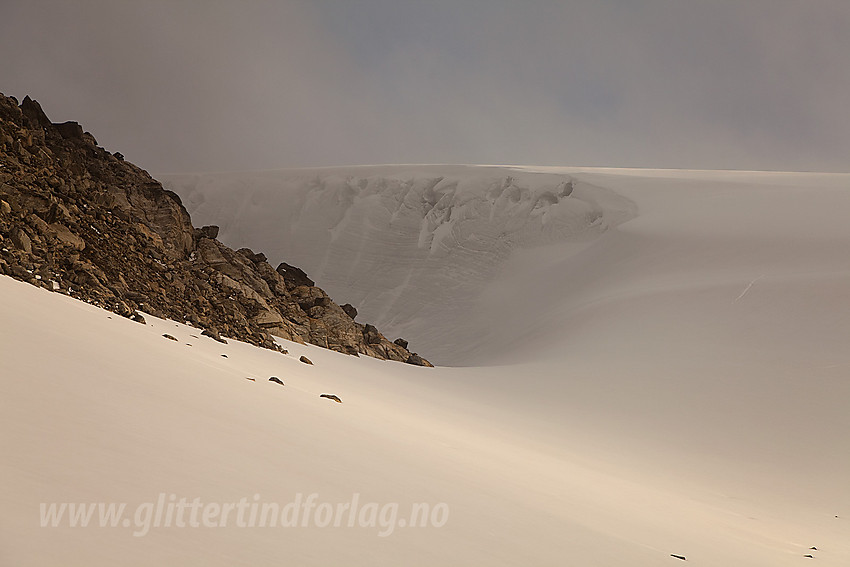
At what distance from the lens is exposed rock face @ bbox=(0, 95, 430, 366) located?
5.81 meters

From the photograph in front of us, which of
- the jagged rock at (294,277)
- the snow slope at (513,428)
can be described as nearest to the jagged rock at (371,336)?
the jagged rock at (294,277)

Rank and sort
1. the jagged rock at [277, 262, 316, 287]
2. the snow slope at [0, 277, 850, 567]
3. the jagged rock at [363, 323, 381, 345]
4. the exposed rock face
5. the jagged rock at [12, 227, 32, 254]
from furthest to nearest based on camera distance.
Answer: the jagged rock at [277, 262, 316, 287] → the jagged rock at [363, 323, 381, 345] → the exposed rock face → the jagged rock at [12, 227, 32, 254] → the snow slope at [0, 277, 850, 567]

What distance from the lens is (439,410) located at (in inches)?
251

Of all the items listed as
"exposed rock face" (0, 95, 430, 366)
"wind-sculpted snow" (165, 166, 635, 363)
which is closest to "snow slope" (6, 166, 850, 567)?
"exposed rock face" (0, 95, 430, 366)

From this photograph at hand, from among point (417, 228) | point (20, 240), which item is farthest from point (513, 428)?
point (417, 228)

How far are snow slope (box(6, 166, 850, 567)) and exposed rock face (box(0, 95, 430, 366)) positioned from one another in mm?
1107

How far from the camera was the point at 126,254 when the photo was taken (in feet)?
25.4

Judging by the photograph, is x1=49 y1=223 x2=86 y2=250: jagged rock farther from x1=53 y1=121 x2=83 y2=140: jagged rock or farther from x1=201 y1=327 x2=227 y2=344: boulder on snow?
x1=53 y1=121 x2=83 y2=140: jagged rock

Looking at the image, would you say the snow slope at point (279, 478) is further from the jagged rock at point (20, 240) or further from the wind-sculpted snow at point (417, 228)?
the wind-sculpted snow at point (417, 228)

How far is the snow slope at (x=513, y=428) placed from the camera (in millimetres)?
1649

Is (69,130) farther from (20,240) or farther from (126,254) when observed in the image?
(20,240)

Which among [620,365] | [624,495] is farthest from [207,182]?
[624,495]

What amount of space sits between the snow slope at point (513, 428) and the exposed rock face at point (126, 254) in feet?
3.63

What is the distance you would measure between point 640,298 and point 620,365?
3979 mm
